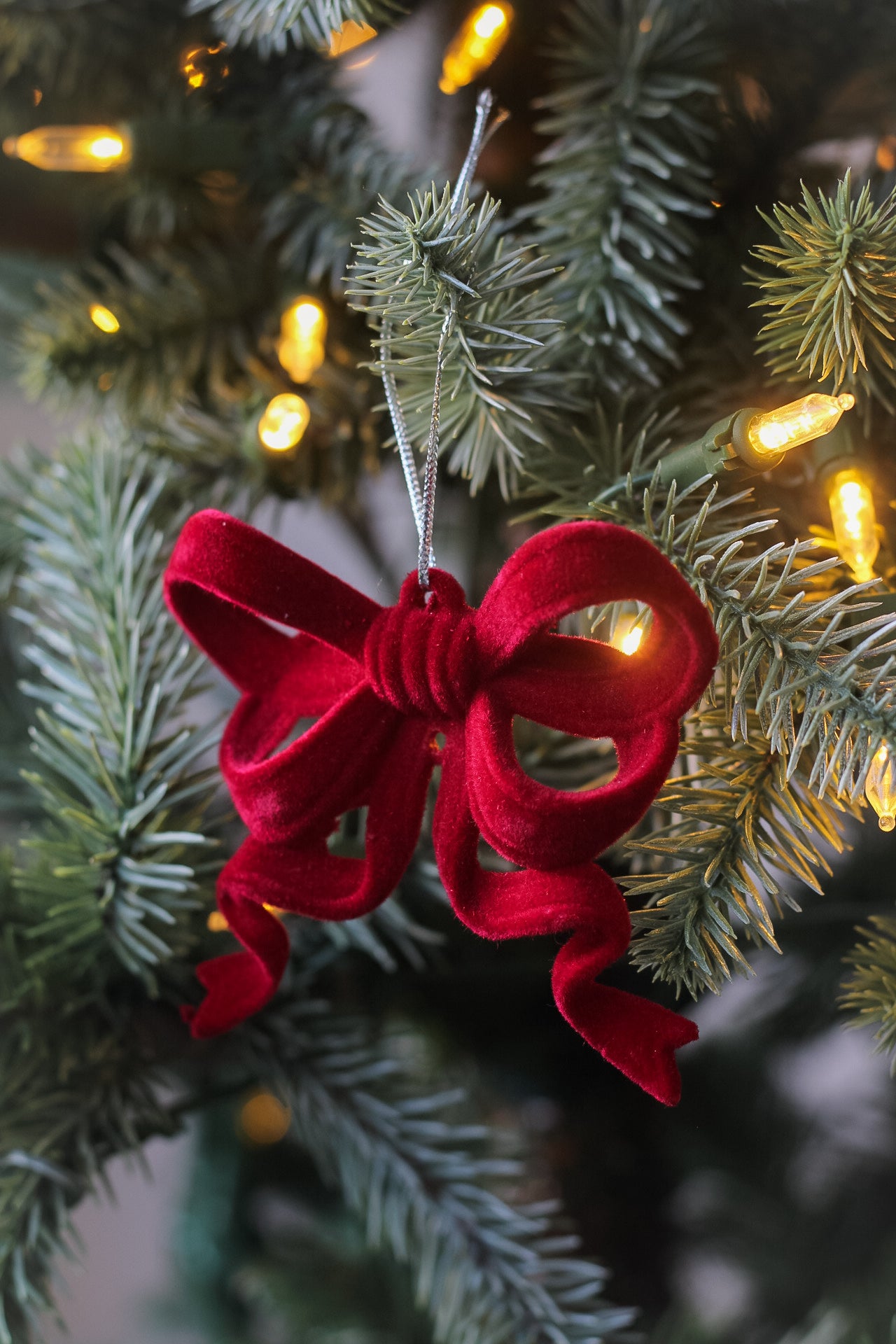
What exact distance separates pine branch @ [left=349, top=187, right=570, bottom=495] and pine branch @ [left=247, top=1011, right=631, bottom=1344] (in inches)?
9.9

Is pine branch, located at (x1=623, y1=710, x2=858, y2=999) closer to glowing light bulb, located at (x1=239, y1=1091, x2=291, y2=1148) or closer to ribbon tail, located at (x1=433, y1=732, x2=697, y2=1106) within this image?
ribbon tail, located at (x1=433, y1=732, x2=697, y2=1106)

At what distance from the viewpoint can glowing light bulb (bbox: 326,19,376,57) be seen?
313 millimetres

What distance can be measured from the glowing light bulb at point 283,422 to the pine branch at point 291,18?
0.12 meters

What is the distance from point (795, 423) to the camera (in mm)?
229

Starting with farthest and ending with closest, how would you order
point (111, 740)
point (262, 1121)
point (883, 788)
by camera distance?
point (262, 1121) < point (111, 740) < point (883, 788)

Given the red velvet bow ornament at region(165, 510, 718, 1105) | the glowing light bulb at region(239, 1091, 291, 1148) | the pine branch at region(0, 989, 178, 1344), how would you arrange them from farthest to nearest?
the glowing light bulb at region(239, 1091, 291, 1148) → the pine branch at region(0, 989, 178, 1344) → the red velvet bow ornament at region(165, 510, 718, 1105)

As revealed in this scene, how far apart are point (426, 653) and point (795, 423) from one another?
0.11 m

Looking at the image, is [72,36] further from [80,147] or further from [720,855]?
[720,855]

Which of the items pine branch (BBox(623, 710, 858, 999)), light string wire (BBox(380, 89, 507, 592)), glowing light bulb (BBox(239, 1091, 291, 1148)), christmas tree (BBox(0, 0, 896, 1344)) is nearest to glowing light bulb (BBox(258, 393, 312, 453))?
christmas tree (BBox(0, 0, 896, 1344))

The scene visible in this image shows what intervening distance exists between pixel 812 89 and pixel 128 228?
320mm

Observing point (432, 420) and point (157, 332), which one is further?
point (157, 332)

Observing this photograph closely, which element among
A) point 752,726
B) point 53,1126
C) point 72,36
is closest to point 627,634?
point 752,726

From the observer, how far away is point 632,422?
310 mm

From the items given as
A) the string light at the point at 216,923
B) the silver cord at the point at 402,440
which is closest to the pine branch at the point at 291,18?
the silver cord at the point at 402,440
